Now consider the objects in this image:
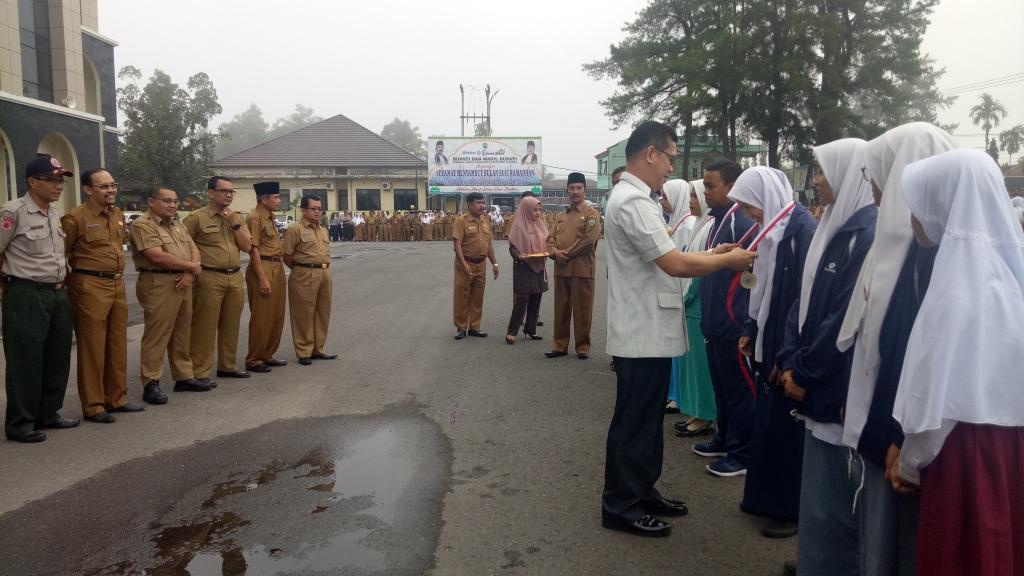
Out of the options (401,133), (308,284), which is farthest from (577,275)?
(401,133)

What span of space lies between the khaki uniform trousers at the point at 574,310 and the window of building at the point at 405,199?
1654 inches

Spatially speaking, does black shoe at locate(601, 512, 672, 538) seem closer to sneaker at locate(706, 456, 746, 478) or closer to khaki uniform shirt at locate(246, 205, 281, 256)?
sneaker at locate(706, 456, 746, 478)

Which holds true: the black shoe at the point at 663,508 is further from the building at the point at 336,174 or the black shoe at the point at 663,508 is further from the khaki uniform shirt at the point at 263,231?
the building at the point at 336,174

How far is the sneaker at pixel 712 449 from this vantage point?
16.2 feet

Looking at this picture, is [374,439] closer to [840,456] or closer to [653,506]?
[653,506]

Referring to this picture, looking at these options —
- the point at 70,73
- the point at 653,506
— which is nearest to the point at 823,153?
the point at 653,506

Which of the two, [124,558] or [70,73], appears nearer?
[124,558]

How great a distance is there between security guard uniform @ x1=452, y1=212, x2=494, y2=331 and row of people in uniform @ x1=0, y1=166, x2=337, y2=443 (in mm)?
1825

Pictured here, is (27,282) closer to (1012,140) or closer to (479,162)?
(479,162)

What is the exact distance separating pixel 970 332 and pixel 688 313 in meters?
3.39

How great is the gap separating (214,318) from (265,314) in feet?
2.18

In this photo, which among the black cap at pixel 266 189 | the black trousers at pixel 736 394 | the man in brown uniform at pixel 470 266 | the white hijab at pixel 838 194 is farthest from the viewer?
the man in brown uniform at pixel 470 266

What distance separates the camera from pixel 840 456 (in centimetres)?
284

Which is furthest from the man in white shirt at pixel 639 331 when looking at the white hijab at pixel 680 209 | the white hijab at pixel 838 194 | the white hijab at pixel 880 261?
the white hijab at pixel 680 209
